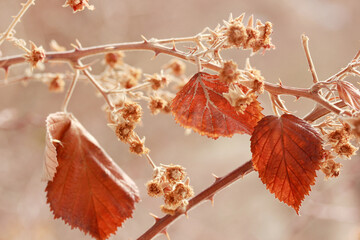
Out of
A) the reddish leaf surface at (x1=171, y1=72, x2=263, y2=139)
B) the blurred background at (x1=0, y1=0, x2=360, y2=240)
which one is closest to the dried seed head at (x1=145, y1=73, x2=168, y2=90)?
the reddish leaf surface at (x1=171, y1=72, x2=263, y2=139)

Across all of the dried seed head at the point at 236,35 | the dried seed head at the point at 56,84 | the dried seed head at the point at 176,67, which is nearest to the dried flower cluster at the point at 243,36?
the dried seed head at the point at 236,35

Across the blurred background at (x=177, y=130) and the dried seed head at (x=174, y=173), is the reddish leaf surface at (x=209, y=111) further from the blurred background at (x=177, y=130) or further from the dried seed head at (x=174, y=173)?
the blurred background at (x=177, y=130)

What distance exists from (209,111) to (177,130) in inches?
103

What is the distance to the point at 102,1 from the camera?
2432mm

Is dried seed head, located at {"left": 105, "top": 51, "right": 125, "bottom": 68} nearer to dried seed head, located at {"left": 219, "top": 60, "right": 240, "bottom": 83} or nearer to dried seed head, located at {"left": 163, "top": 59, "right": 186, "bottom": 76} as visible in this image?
dried seed head, located at {"left": 163, "top": 59, "right": 186, "bottom": 76}

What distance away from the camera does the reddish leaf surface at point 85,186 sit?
2.08 ft

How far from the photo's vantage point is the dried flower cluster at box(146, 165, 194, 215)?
54 cm

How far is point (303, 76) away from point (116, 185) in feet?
10.4

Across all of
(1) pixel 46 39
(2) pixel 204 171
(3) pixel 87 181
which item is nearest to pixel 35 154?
(1) pixel 46 39

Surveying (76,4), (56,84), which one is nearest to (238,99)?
(76,4)

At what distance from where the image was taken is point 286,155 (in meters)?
0.51

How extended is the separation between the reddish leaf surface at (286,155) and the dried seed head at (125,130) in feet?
0.63

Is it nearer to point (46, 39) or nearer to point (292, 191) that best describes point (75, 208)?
point (292, 191)

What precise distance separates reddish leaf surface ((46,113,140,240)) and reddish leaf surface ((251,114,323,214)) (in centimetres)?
26
